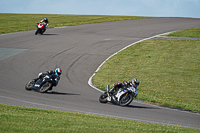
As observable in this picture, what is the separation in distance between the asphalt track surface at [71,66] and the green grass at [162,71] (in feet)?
4.21

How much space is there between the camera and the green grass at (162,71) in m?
17.5

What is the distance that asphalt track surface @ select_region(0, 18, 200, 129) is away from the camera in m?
13.3

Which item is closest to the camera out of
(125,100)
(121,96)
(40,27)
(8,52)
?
(121,96)

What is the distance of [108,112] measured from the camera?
1294cm

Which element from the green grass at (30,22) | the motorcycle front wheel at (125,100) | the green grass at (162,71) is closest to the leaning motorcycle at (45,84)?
the motorcycle front wheel at (125,100)

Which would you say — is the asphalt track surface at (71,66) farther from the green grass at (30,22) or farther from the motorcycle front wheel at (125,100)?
the green grass at (30,22)

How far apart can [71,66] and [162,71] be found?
23.6 ft

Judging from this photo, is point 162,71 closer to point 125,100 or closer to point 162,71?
point 162,71

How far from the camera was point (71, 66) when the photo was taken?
77.0 ft

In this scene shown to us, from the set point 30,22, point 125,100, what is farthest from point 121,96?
point 30,22

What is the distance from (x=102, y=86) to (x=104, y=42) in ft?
45.7

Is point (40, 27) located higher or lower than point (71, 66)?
higher

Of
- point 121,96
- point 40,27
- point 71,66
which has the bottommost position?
point 121,96

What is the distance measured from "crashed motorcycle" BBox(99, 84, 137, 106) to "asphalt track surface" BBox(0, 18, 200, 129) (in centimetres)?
31
